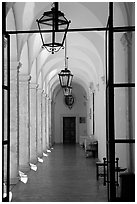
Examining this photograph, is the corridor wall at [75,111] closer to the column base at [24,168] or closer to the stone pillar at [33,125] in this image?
the stone pillar at [33,125]

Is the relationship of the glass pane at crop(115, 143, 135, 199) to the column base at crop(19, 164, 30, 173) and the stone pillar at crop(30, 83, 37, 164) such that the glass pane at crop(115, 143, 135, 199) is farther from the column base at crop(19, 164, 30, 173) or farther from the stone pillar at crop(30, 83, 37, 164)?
the stone pillar at crop(30, 83, 37, 164)

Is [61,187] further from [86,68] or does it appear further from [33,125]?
[86,68]

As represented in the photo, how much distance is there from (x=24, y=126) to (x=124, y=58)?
7.68 metres

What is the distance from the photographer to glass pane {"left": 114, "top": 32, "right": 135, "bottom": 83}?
23.3ft

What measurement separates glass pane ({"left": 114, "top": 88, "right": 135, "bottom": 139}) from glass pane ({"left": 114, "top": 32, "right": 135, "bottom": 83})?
375 millimetres

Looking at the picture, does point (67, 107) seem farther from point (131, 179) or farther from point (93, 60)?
point (131, 179)

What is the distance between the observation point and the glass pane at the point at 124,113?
6773 mm

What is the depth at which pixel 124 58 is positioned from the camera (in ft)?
26.1

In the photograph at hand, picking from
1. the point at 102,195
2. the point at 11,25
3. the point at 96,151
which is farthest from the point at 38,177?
the point at 96,151

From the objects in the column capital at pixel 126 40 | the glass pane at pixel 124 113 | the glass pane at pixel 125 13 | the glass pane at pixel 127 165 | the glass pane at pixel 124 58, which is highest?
the glass pane at pixel 125 13

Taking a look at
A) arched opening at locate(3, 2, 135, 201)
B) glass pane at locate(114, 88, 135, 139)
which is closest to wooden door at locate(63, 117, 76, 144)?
arched opening at locate(3, 2, 135, 201)

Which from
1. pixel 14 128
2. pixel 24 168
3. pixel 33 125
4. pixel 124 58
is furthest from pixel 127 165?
pixel 33 125

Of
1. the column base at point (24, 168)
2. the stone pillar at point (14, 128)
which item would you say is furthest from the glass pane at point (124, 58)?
the column base at point (24, 168)

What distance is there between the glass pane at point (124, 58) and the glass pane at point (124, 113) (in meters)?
0.38
